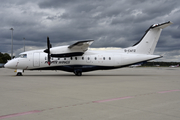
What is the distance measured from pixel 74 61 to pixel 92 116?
18.8m

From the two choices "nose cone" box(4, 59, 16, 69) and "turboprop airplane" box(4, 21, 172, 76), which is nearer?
"turboprop airplane" box(4, 21, 172, 76)

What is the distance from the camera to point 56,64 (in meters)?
23.6

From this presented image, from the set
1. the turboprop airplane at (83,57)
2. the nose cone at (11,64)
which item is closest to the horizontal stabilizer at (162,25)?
the turboprop airplane at (83,57)

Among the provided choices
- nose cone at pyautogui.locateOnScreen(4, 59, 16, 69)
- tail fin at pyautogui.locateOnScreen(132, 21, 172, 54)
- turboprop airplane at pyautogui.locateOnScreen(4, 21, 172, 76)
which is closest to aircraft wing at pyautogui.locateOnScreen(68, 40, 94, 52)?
turboprop airplane at pyautogui.locateOnScreen(4, 21, 172, 76)

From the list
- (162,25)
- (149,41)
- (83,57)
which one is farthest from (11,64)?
(162,25)

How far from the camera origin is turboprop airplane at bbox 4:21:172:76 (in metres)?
22.7

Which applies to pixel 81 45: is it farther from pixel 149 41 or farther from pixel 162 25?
pixel 162 25

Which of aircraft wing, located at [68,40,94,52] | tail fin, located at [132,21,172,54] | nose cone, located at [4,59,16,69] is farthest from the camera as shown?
tail fin, located at [132,21,172,54]

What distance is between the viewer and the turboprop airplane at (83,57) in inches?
895

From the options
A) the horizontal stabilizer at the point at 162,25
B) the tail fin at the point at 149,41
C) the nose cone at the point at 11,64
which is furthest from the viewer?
the tail fin at the point at 149,41

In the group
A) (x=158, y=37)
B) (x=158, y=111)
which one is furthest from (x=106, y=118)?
(x=158, y=37)

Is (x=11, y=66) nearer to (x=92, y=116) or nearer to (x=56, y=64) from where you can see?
(x=56, y=64)

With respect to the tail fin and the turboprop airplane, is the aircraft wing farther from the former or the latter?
the tail fin

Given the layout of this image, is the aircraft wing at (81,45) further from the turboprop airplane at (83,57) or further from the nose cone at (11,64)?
the nose cone at (11,64)
